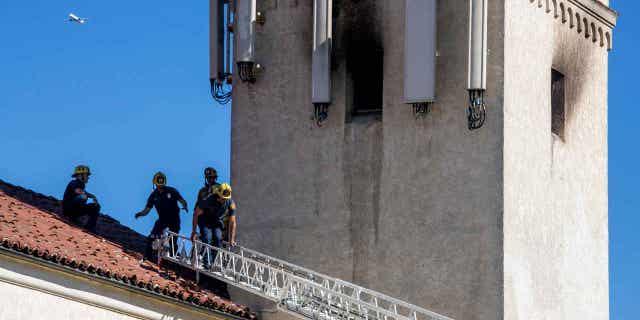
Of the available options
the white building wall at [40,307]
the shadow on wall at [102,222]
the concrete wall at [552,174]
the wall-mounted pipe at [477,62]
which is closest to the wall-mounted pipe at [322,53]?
the wall-mounted pipe at [477,62]

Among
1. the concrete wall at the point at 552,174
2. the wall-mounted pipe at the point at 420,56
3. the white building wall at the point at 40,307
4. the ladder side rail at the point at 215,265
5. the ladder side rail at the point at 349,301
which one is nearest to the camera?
the white building wall at the point at 40,307

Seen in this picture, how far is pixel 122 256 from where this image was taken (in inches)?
1254

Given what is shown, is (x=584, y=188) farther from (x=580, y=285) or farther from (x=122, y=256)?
(x=122, y=256)

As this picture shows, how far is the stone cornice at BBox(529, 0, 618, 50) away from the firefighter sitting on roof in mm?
7305

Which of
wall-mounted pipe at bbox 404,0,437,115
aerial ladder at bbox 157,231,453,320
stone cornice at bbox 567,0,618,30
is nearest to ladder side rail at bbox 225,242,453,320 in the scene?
aerial ladder at bbox 157,231,453,320

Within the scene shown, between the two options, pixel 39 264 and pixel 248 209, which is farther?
pixel 248 209

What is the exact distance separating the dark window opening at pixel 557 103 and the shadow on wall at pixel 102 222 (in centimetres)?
788

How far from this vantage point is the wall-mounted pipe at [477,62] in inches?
1321

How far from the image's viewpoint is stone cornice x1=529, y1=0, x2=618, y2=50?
3591 centimetres

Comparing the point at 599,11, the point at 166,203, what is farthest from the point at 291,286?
the point at 599,11

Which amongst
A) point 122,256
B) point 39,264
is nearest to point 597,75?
point 122,256

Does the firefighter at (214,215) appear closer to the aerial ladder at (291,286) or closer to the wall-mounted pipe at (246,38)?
the aerial ladder at (291,286)

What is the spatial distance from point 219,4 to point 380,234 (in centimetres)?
564

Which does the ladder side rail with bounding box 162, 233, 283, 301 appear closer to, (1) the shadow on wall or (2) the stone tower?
(1) the shadow on wall
